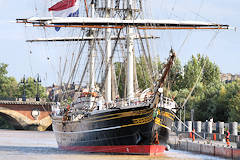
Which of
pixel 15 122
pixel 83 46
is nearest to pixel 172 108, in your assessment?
pixel 83 46

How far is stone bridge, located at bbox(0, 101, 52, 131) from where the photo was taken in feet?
323

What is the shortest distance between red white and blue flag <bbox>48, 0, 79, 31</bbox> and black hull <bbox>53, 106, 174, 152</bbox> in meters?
10.0

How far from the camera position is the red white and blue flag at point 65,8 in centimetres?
4266

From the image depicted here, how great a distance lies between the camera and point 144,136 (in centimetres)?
3475

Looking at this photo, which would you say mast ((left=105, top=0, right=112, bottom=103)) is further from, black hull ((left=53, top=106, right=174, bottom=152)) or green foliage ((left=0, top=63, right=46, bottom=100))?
green foliage ((left=0, top=63, right=46, bottom=100))

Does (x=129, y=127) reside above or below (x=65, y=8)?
below

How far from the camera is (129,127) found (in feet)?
115

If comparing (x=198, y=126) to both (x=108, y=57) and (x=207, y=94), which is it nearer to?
(x=108, y=57)

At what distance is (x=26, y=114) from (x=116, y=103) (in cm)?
6760

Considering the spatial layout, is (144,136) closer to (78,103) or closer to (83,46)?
(78,103)

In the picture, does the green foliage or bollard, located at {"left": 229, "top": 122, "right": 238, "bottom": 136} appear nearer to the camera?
bollard, located at {"left": 229, "top": 122, "right": 238, "bottom": 136}

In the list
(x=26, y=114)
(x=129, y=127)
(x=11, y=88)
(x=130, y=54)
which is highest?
(x=11, y=88)

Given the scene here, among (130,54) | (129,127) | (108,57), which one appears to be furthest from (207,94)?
(129,127)

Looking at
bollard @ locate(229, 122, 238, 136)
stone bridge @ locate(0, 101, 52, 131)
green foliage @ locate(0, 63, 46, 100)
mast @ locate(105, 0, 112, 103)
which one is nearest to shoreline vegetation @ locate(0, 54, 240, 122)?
mast @ locate(105, 0, 112, 103)
